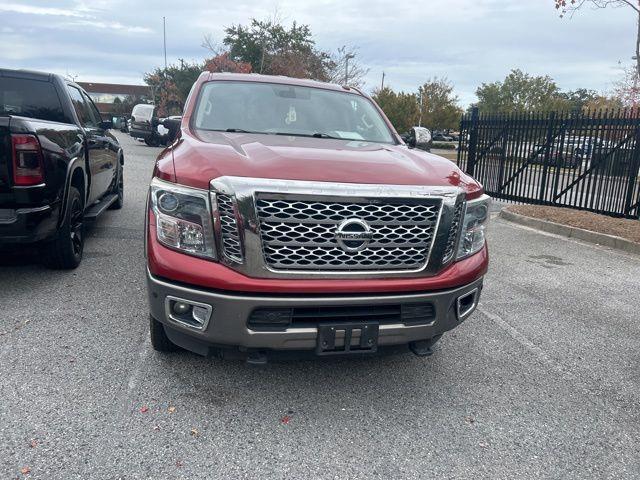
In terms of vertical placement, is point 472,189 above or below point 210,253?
above

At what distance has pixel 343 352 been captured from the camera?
2.67 meters

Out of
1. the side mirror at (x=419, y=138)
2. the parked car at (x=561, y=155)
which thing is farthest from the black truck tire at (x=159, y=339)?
the parked car at (x=561, y=155)

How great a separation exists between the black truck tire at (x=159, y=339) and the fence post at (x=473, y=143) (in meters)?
11.1

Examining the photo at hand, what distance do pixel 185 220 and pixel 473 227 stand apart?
1.66 meters

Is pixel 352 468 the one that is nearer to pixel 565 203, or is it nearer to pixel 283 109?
pixel 283 109

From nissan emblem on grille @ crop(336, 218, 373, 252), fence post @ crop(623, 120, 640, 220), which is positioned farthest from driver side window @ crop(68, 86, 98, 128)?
fence post @ crop(623, 120, 640, 220)

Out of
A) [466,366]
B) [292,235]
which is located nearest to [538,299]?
[466,366]

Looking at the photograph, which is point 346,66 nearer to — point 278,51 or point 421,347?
point 278,51

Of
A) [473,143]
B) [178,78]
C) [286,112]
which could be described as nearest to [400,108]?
[178,78]

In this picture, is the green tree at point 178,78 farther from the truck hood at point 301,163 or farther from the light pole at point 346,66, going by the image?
the truck hood at point 301,163

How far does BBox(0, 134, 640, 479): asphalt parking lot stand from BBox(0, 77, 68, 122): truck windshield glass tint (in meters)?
2.18

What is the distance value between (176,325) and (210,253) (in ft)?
1.40

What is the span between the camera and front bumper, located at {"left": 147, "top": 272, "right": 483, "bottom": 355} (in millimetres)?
2520

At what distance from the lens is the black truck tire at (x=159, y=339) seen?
3211 mm
